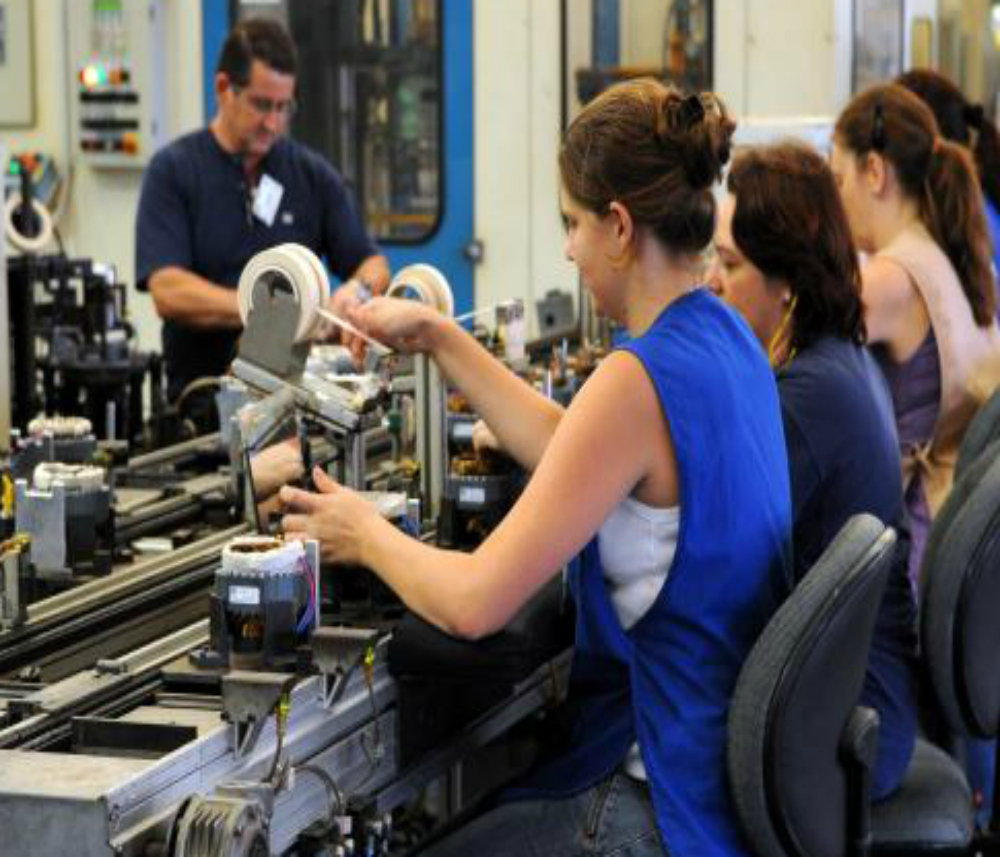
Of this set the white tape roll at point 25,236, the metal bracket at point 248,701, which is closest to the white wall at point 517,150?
the white tape roll at point 25,236

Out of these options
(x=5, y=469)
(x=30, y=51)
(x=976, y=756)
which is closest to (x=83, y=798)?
(x=5, y=469)

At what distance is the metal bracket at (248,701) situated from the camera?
1661 mm

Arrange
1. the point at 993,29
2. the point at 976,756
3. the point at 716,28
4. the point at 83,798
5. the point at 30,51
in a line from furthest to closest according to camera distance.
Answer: the point at 993,29, the point at 30,51, the point at 716,28, the point at 976,756, the point at 83,798

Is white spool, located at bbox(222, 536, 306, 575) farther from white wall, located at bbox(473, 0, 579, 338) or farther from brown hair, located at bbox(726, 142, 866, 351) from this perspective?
white wall, located at bbox(473, 0, 579, 338)

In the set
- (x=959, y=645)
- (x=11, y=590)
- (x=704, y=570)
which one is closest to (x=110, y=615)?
(x=11, y=590)

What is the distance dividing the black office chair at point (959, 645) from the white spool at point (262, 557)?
91 cm

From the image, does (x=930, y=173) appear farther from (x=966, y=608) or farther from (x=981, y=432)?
(x=966, y=608)

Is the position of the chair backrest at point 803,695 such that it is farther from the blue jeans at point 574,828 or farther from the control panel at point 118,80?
the control panel at point 118,80

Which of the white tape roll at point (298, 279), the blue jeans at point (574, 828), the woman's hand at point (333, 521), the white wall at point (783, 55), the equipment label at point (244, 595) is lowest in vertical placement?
the blue jeans at point (574, 828)

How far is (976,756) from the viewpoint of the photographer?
320 centimetres

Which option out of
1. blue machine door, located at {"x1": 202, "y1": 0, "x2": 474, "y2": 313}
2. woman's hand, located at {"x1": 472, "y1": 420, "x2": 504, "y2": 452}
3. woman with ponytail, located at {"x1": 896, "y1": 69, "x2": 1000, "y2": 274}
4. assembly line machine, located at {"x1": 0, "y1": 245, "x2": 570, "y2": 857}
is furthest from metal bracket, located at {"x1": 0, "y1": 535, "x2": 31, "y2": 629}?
blue machine door, located at {"x1": 202, "y1": 0, "x2": 474, "y2": 313}

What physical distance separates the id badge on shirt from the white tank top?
2399mm

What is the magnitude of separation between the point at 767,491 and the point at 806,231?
0.60m

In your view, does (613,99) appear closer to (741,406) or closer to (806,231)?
(741,406)
